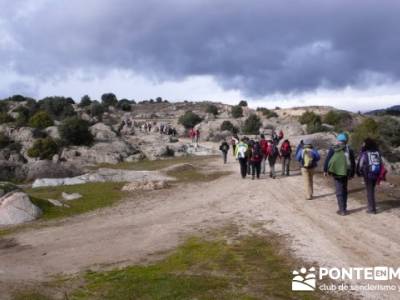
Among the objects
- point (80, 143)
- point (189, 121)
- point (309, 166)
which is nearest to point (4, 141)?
point (80, 143)

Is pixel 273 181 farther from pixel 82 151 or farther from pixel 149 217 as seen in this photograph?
pixel 82 151

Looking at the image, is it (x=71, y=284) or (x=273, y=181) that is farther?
(x=273, y=181)

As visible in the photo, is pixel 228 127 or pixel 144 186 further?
pixel 228 127

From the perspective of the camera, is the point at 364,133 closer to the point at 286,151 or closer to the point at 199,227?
the point at 286,151

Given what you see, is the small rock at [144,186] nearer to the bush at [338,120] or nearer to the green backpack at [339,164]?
the green backpack at [339,164]

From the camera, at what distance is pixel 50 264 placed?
9.63 metres

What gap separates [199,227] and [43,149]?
29045 mm

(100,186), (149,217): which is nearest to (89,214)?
(149,217)

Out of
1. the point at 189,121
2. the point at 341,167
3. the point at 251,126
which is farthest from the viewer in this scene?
the point at 189,121

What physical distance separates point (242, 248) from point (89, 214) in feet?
24.9

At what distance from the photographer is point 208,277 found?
309 inches

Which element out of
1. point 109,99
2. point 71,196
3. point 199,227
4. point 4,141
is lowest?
point 199,227

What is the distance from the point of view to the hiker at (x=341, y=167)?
12008 millimetres

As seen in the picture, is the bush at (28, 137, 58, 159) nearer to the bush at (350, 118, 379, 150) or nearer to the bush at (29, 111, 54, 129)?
the bush at (29, 111, 54, 129)
